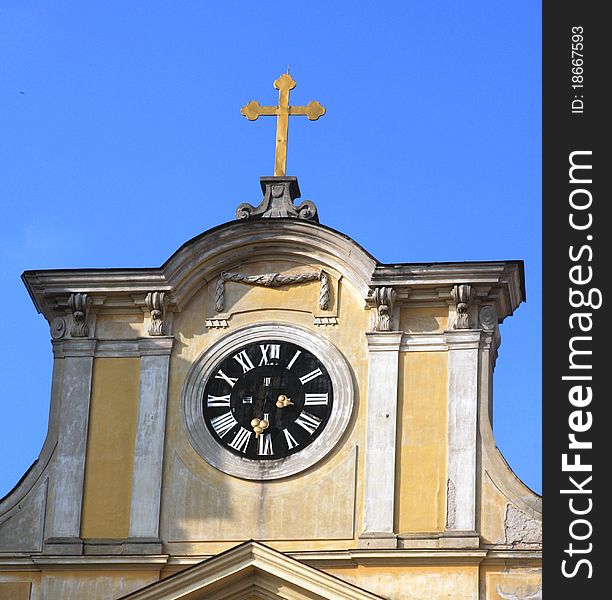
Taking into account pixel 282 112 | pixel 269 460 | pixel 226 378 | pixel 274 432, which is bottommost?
pixel 269 460

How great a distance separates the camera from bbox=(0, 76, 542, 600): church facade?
66.9 feet

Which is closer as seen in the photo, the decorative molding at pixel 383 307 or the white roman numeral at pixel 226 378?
the decorative molding at pixel 383 307

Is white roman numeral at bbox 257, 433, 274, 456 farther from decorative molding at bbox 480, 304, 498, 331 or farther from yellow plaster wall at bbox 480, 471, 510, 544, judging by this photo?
decorative molding at bbox 480, 304, 498, 331

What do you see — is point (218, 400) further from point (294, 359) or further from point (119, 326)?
point (119, 326)

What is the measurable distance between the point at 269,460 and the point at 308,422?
0.46 meters

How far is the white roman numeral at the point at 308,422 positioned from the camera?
2111 cm

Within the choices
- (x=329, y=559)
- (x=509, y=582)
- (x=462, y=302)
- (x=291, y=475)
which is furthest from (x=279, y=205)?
(x=509, y=582)

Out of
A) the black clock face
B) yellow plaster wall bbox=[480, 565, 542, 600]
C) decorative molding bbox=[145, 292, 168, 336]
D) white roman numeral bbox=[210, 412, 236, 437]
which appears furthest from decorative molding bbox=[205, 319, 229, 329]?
yellow plaster wall bbox=[480, 565, 542, 600]

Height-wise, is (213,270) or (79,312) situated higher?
(213,270)

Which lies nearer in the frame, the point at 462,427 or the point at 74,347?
the point at 462,427

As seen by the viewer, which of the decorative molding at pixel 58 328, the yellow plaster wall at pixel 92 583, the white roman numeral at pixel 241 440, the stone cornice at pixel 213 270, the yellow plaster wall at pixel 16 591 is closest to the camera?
the yellow plaster wall at pixel 92 583

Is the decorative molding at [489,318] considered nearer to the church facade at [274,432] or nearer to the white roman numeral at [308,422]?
the church facade at [274,432]

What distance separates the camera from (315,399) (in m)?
21.2

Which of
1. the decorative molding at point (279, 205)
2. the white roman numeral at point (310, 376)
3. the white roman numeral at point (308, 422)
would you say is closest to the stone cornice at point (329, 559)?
the white roman numeral at point (308, 422)
